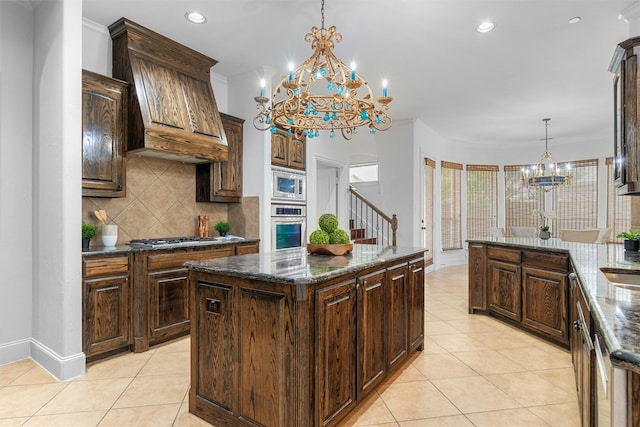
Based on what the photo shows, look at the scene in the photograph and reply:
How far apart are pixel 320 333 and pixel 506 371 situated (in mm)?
1908

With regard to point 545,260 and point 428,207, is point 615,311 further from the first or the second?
point 428,207

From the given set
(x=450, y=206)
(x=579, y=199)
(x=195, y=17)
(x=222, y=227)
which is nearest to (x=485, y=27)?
(x=195, y=17)

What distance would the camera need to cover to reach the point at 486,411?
88.5 inches

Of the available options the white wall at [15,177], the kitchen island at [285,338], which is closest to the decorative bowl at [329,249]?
the kitchen island at [285,338]

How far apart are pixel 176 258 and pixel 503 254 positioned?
136 inches

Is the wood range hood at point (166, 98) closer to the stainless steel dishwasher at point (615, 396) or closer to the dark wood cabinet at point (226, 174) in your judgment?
the dark wood cabinet at point (226, 174)

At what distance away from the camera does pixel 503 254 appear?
395 centimetres

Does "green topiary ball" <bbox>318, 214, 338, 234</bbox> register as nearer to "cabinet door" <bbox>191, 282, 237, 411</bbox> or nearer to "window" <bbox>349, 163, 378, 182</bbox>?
"cabinet door" <bbox>191, 282, 237, 411</bbox>

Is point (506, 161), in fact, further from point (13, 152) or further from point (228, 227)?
point (13, 152)

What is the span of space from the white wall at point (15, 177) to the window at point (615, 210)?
31.5 feet

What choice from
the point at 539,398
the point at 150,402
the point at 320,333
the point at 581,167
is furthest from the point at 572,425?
the point at 581,167

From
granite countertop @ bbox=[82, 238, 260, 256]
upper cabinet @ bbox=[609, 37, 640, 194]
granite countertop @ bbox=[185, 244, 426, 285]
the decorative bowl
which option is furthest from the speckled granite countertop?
granite countertop @ bbox=[82, 238, 260, 256]

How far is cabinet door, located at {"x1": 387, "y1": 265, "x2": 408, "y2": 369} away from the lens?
251 cm

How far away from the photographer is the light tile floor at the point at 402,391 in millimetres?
2148
